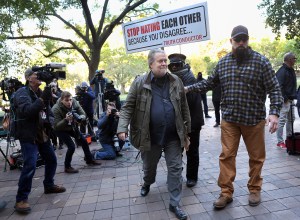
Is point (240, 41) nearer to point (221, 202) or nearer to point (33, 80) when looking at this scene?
point (221, 202)

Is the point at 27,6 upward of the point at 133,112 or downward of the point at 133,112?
upward

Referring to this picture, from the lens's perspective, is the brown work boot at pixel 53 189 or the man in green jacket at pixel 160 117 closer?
the man in green jacket at pixel 160 117

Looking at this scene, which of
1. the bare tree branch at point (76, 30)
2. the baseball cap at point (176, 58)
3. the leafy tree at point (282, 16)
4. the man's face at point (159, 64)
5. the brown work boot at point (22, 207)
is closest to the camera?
the man's face at point (159, 64)

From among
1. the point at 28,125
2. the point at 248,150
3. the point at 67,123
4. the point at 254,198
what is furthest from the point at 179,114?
the point at 67,123

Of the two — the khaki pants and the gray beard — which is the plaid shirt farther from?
the gray beard

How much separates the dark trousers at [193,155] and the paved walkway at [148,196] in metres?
0.20

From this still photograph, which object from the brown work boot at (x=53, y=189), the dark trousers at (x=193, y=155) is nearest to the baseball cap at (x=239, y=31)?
the dark trousers at (x=193, y=155)

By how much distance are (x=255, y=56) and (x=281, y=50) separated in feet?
173

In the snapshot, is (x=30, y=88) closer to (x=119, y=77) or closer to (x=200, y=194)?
(x=200, y=194)

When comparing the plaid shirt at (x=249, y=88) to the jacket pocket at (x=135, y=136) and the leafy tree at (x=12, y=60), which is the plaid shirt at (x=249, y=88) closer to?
the jacket pocket at (x=135, y=136)

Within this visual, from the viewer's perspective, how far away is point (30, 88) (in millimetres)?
4023

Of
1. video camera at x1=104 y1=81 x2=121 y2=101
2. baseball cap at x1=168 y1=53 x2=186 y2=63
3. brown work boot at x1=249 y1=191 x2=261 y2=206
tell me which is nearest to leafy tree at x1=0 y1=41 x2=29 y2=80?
video camera at x1=104 y1=81 x2=121 y2=101

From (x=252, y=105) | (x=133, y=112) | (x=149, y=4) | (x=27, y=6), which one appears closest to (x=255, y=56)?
(x=252, y=105)

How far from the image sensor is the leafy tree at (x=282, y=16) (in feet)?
45.3
